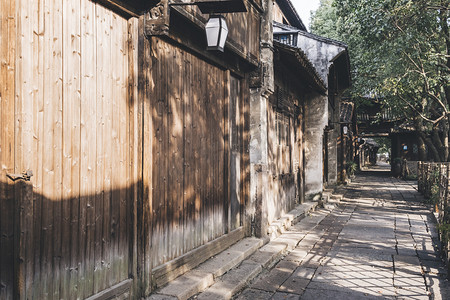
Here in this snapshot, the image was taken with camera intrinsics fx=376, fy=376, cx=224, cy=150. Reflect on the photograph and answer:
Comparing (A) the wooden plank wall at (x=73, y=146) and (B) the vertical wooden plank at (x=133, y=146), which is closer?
(A) the wooden plank wall at (x=73, y=146)

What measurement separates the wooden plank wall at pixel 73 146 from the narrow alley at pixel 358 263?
7.09ft

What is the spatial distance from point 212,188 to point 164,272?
68.9 inches

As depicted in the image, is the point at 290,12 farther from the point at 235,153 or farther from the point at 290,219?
the point at 235,153

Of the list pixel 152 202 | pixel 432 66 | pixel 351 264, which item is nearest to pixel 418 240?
pixel 351 264

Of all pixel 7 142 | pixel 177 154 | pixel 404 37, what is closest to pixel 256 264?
pixel 177 154

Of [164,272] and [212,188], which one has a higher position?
[212,188]

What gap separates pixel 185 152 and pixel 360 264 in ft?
11.6

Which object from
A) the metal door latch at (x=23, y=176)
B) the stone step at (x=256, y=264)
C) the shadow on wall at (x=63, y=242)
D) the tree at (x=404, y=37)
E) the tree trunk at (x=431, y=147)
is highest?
the tree at (x=404, y=37)

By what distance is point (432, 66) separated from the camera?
15.3 metres

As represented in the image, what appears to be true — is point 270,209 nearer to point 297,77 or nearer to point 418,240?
point 418,240

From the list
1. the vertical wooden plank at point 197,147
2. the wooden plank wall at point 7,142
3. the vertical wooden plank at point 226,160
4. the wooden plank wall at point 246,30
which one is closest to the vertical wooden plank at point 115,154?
the wooden plank wall at point 7,142

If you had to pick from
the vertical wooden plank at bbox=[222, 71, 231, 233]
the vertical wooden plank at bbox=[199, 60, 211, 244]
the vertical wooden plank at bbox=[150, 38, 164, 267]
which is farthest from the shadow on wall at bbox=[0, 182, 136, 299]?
the vertical wooden plank at bbox=[222, 71, 231, 233]

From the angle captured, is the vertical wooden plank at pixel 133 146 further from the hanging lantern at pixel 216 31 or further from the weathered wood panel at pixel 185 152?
the hanging lantern at pixel 216 31

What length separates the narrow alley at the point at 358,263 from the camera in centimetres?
496
